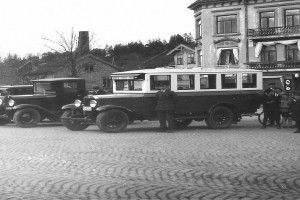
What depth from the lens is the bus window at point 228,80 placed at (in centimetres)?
1748

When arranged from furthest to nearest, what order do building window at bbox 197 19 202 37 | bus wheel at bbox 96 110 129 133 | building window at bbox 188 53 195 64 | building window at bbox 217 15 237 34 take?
1. building window at bbox 188 53 195 64
2. building window at bbox 197 19 202 37
3. building window at bbox 217 15 237 34
4. bus wheel at bbox 96 110 129 133

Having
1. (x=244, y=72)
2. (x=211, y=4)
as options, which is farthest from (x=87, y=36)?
(x=244, y=72)

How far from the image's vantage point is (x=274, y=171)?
8.32m

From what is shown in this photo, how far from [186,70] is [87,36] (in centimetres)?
3369

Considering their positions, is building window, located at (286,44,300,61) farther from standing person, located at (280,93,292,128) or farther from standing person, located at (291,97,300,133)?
standing person, located at (291,97,300,133)

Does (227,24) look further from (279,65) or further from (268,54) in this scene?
(279,65)

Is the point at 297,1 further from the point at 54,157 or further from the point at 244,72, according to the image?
the point at 54,157

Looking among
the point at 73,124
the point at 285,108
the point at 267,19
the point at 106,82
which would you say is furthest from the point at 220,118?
the point at 106,82

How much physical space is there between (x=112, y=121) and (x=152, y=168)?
777cm

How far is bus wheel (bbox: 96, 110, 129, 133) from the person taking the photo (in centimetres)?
1628

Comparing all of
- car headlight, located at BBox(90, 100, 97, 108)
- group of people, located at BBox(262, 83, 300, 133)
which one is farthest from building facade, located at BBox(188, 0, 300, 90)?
car headlight, located at BBox(90, 100, 97, 108)

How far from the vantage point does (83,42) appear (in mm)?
49656

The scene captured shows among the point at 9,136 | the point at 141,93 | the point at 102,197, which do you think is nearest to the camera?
the point at 102,197

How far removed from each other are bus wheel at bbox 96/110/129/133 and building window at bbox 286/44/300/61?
97.7 feet
